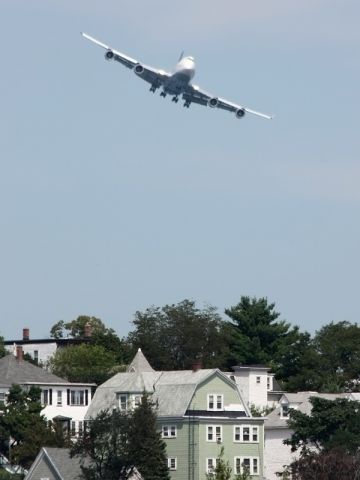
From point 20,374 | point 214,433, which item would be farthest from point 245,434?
point 20,374

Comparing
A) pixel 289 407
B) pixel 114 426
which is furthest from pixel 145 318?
pixel 114 426

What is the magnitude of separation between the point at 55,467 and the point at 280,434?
1128 inches

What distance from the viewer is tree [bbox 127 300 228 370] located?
17050cm

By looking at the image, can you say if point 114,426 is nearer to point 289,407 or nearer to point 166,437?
point 166,437

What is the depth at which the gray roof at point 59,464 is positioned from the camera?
10269 centimetres

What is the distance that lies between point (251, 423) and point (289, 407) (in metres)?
9.16

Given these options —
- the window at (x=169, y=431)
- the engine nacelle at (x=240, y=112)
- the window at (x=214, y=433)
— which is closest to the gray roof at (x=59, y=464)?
the window at (x=169, y=431)

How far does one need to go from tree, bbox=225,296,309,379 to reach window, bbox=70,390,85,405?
34.1 metres

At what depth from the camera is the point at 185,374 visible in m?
121

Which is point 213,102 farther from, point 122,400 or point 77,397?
point 77,397

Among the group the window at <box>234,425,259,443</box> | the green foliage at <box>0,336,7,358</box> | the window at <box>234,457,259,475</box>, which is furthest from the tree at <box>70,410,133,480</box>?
the green foliage at <box>0,336,7,358</box>

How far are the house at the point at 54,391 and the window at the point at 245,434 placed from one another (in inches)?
676

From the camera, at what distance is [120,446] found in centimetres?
10119

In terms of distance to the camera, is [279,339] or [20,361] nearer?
[20,361]
